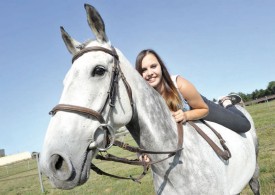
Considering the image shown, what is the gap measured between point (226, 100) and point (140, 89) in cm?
285

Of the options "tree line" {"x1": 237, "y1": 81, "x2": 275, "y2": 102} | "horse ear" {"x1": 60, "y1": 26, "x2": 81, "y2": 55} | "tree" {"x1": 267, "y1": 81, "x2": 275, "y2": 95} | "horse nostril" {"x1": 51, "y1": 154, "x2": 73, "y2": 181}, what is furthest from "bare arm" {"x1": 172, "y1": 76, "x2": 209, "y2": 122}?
"tree" {"x1": 267, "y1": 81, "x2": 275, "y2": 95}

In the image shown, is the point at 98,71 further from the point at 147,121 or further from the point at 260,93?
the point at 260,93

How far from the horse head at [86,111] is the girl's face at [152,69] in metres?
0.76

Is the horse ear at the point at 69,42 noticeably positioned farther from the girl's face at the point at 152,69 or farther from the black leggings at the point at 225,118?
the black leggings at the point at 225,118

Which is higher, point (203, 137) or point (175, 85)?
point (175, 85)

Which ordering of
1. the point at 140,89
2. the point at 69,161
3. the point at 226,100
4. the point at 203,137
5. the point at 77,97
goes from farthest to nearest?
the point at 226,100
the point at 203,137
the point at 140,89
the point at 77,97
the point at 69,161

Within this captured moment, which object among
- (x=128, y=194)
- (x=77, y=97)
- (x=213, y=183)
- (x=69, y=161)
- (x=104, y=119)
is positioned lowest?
(x=128, y=194)

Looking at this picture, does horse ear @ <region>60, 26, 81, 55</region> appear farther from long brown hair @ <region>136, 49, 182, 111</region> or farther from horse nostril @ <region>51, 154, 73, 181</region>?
horse nostril @ <region>51, 154, 73, 181</region>

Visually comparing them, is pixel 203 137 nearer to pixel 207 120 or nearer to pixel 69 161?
pixel 207 120

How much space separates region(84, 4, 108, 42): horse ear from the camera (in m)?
2.46

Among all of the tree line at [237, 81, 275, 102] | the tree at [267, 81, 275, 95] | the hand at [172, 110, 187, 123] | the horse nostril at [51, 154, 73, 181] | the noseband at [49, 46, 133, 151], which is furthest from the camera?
the tree at [267, 81, 275, 95]

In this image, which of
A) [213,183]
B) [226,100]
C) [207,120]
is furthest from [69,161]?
[226,100]

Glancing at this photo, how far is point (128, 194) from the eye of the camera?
845cm

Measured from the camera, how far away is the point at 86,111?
2.22m
